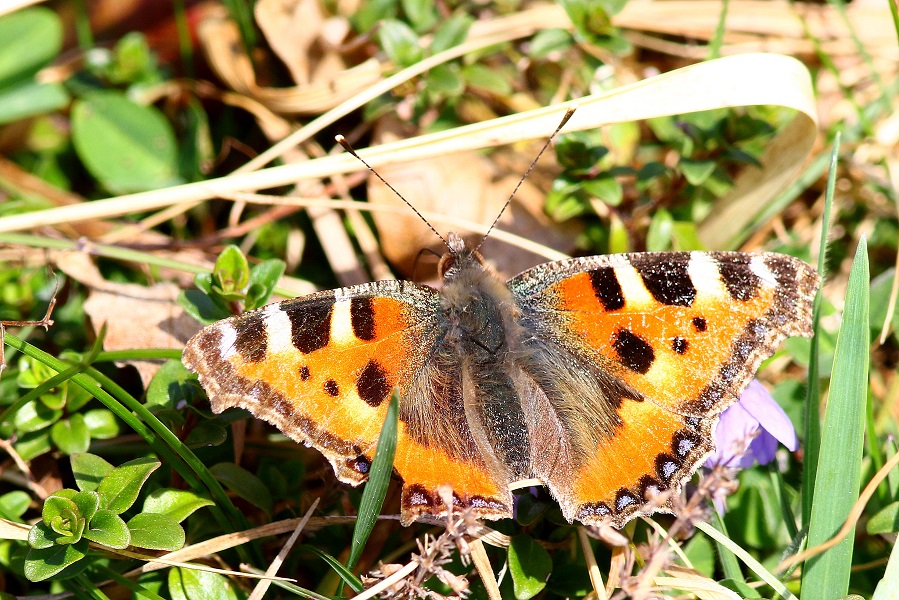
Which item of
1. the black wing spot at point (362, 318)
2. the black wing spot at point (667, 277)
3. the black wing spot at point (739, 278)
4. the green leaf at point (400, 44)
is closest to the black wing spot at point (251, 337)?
the black wing spot at point (362, 318)

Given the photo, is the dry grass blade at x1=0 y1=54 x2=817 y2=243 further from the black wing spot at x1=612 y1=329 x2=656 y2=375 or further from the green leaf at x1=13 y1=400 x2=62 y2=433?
the black wing spot at x1=612 y1=329 x2=656 y2=375

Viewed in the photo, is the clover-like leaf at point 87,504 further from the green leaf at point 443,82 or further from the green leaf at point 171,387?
the green leaf at point 443,82

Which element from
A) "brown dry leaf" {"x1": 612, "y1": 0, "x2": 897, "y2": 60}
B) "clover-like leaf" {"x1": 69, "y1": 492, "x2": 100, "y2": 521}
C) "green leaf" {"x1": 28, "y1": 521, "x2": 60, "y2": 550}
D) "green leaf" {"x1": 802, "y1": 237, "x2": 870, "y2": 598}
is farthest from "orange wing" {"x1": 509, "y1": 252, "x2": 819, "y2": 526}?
"brown dry leaf" {"x1": 612, "y1": 0, "x2": 897, "y2": 60}

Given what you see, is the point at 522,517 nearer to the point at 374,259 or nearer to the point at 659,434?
the point at 659,434

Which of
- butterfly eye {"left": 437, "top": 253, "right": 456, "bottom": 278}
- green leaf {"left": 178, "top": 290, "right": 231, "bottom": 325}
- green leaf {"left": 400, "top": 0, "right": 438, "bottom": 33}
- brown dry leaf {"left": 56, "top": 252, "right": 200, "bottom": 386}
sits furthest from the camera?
green leaf {"left": 400, "top": 0, "right": 438, "bottom": 33}

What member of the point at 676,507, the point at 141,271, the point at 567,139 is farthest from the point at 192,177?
the point at 676,507

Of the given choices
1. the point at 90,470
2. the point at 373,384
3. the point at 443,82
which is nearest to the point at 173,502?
the point at 90,470

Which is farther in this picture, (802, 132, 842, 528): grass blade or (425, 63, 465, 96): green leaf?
(425, 63, 465, 96): green leaf
